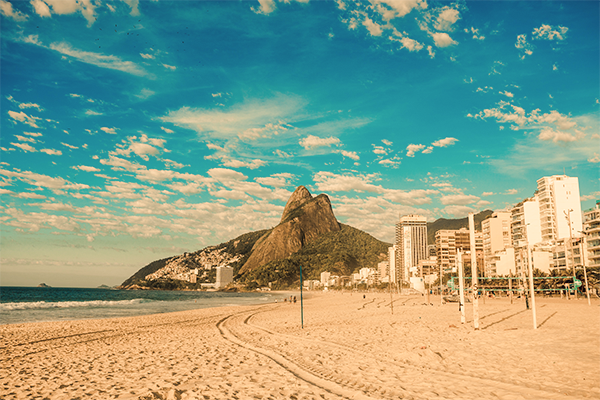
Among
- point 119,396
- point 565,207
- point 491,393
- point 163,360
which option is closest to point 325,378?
point 491,393

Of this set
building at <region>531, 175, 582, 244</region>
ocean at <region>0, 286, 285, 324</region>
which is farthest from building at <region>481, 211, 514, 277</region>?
ocean at <region>0, 286, 285, 324</region>

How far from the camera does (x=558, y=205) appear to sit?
304ft

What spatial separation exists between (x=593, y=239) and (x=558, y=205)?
38.1 metres

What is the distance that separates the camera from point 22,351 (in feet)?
45.0

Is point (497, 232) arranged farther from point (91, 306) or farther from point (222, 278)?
point (222, 278)

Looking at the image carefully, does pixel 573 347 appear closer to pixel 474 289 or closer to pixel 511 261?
pixel 474 289

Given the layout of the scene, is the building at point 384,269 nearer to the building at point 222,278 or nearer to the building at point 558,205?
the building at point 222,278

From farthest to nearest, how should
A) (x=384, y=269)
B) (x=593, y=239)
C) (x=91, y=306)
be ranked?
1. (x=384, y=269)
2. (x=593, y=239)
3. (x=91, y=306)

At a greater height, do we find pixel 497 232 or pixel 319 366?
pixel 497 232

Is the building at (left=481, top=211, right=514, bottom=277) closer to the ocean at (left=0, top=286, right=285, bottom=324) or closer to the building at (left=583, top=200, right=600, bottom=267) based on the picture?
the building at (left=583, top=200, right=600, bottom=267)

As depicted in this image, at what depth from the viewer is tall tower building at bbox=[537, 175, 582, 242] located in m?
90.8

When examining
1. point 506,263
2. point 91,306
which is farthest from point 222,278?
point 91,306

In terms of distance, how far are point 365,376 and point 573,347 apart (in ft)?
25.8

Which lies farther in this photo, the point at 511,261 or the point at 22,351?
the point at 511,261
